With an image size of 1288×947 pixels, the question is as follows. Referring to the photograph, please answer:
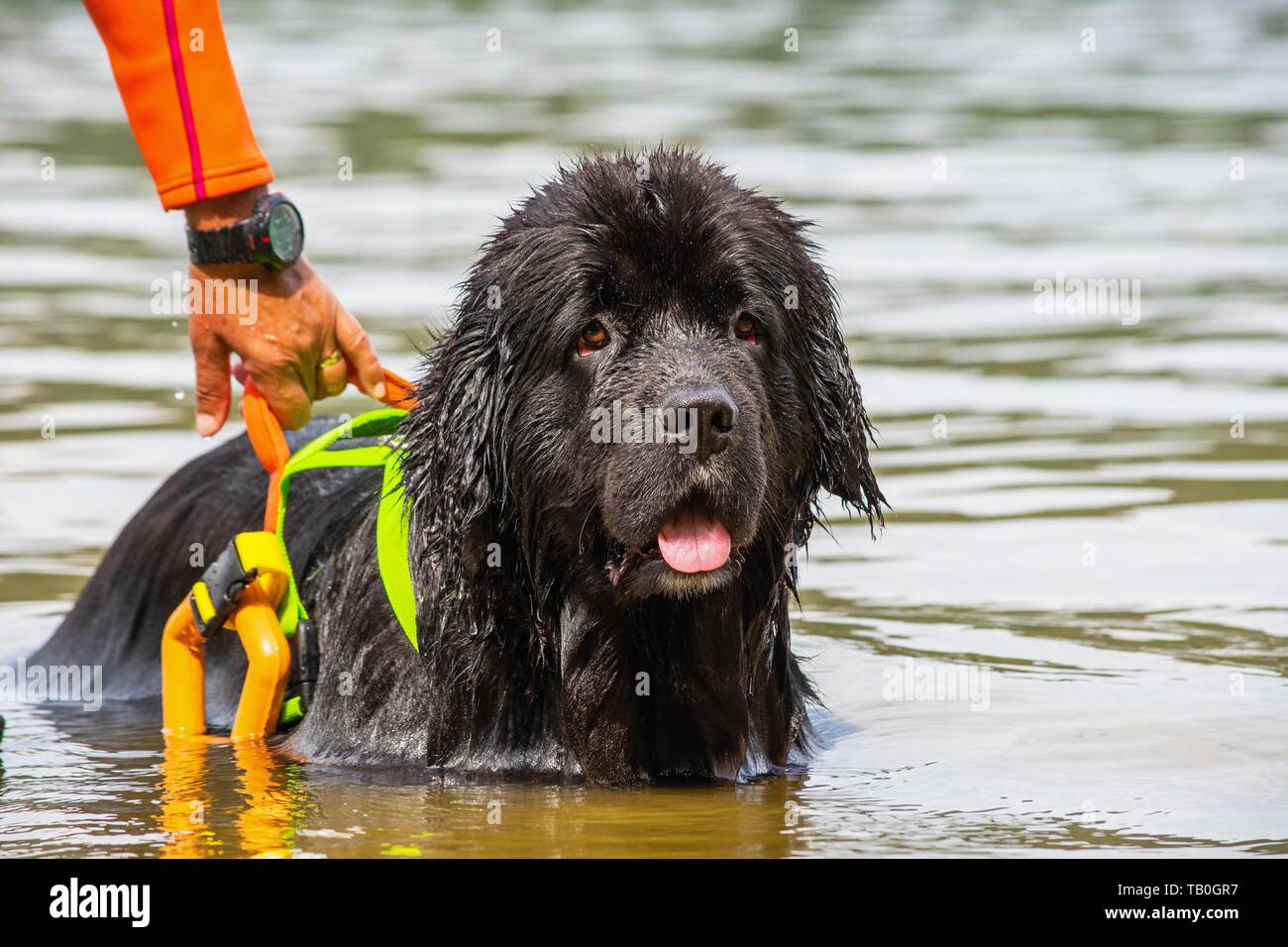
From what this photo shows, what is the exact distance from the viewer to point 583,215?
580 centimetres

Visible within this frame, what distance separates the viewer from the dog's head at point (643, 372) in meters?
5.60

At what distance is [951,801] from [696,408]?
4.73 feet

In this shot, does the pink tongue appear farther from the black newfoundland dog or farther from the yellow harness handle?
the yellow harness handle

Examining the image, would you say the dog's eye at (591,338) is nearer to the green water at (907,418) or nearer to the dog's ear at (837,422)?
the dog's ear at (837,422)

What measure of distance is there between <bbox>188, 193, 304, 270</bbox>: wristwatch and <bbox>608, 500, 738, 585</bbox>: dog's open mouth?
166 centimetres

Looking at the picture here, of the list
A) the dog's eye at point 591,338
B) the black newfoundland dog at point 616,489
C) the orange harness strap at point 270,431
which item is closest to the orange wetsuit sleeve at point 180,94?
the orange harness strap at point 270,431

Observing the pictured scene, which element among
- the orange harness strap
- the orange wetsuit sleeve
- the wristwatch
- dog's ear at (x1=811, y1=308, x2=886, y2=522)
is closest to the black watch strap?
the wristwatch

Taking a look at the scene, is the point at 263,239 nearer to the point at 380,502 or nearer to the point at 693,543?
the point at 380,502

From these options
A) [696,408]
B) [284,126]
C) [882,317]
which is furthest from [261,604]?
[284,126]

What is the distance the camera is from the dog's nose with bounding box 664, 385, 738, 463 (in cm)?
548

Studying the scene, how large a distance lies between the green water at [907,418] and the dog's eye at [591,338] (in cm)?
131

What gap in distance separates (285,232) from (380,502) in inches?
36.4

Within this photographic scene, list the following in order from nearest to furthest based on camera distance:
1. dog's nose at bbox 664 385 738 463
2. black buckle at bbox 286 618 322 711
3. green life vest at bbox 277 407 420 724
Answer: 1. dog's nose at bbox 664 385 738 463
2. green life vest at bbox 277 407 420 724
3. black buckle at bbox 286 618 322 711
